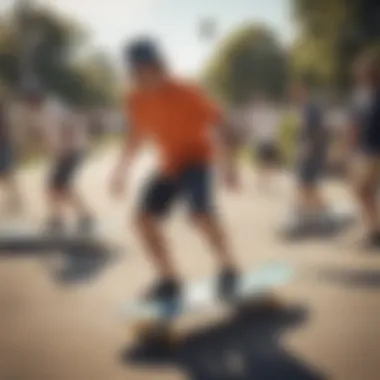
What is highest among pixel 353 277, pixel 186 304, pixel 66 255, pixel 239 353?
pixel 66 255

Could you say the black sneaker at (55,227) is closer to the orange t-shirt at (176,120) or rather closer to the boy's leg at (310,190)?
the orange t-shirt at (176,120)

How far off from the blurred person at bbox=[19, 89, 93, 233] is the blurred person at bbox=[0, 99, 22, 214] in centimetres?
6

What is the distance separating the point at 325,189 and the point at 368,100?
0.26m

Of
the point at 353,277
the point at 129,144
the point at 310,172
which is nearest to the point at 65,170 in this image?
the point at 129,144

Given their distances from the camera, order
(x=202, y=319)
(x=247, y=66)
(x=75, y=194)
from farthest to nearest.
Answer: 1. (x=202, y=319)
2. (x=75, y=194)
3. (x=247, y=66)

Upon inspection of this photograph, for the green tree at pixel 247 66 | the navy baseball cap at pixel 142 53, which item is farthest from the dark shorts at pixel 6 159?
the green tree at pixel 247 66

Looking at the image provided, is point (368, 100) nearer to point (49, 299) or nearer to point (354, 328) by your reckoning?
point (354, 328)

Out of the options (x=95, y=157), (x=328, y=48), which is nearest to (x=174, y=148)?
(x=95, y=157)

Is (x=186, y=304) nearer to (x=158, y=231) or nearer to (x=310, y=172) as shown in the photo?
(x=158, y=231)

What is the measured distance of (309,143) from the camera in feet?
5.66

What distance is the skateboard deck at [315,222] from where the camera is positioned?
1.81 m

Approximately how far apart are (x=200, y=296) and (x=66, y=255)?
1.37ft

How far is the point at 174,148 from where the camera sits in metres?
1.67

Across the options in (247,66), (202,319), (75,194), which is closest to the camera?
(247,66)
